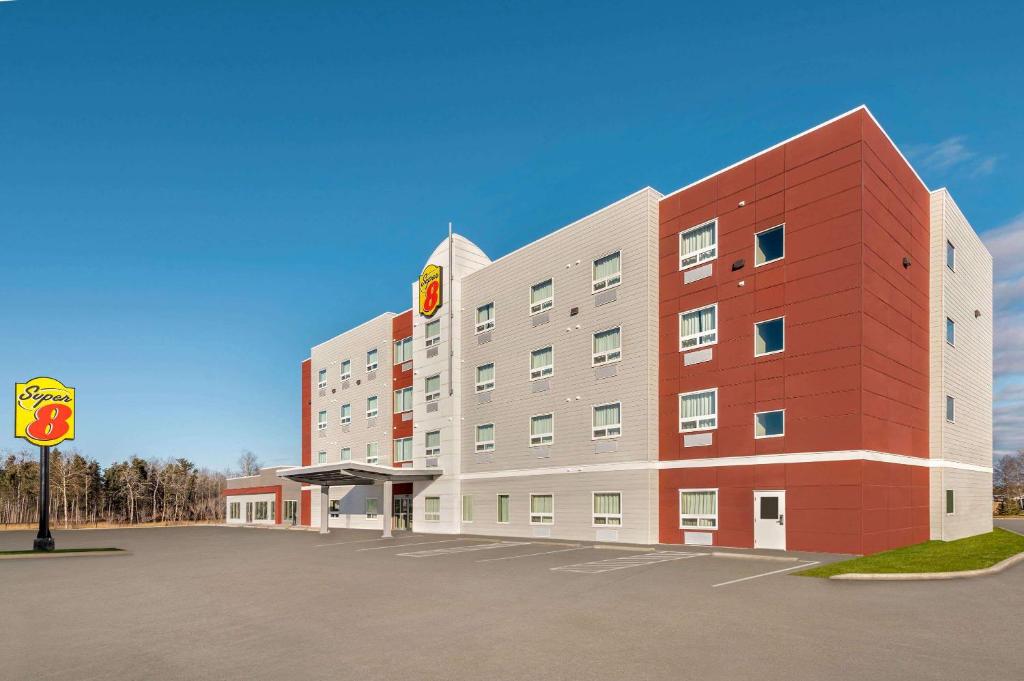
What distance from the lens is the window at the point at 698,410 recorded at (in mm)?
28625

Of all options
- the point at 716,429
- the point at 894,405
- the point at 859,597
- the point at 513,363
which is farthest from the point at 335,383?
the point at 859,597

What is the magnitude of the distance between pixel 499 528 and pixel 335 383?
2524 centimetres

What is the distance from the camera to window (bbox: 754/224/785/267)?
2741cm

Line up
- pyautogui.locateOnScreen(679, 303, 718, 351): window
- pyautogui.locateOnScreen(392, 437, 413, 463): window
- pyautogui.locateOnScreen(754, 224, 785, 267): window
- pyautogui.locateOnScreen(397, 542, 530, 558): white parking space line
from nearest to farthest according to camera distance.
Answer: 1. pyautogui.locateOnScreen(397, 542, 530, 558): white parking space line
2. pyautogui.locateOnScreen(754, 224, 785, 267): window
3. pyautogui.locateOnScreen(679, 303, 718, 351): window
4. pyautogui.locateOnScreen(392, 437, 413, 463): window

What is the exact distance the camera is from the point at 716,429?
93.0 feet

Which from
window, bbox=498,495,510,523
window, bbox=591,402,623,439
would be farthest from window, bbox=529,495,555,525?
window, bbox=591,402,623,439

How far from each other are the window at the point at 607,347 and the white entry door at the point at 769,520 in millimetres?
9034

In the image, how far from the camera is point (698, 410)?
2928 cm

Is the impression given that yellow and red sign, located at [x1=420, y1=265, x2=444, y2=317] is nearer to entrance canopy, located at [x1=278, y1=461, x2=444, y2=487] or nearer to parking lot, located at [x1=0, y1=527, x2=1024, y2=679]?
entrance canopy, located at [x1=278, y1=461, x2=444, y2=487]

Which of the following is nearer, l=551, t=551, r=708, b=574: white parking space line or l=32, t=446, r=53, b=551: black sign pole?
l=551, t=551, r=708, b=574: white parking space line

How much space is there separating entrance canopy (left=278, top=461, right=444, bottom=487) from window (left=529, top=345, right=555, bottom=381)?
9524mm

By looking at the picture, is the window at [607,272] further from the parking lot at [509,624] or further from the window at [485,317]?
the parking lot at [509,624]

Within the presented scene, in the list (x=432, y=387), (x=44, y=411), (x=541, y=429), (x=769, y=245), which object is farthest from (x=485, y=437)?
(x=44, y=411)

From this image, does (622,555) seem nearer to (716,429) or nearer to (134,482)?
(716,429)
